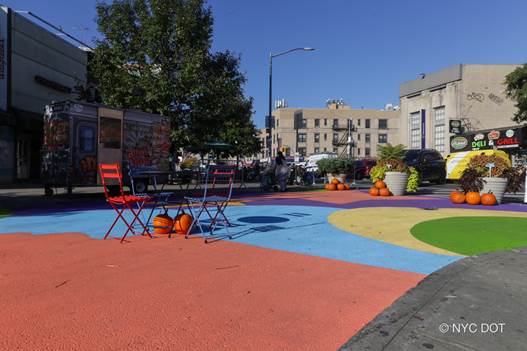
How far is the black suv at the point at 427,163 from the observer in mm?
21250

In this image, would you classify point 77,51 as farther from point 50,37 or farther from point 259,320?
point 259,320

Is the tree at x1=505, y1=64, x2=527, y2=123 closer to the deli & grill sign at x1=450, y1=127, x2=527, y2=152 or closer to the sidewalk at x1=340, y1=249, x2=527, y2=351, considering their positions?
the deli & grill sign at x1=450, y1=127, x2=527, y2=152

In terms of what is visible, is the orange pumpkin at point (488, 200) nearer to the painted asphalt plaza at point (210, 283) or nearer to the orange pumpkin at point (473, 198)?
the orange pumpkin at point (473, 198)

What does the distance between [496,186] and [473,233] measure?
18.5ft

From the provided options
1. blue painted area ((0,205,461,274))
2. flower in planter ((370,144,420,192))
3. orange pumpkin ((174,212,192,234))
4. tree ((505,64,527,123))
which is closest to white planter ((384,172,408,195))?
flower in planter ((370,144,420,192))

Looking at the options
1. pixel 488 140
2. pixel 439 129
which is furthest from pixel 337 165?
pixel 439 129

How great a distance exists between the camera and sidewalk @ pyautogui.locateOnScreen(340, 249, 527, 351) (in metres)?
2.78

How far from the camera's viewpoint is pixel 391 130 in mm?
103812

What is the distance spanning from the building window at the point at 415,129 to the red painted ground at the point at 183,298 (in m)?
50.1

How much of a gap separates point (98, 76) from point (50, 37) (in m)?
8.15

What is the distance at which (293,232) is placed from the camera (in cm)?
710

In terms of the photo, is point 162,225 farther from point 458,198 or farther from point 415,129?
point 415,129

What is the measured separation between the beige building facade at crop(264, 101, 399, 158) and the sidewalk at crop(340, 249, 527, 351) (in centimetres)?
9834

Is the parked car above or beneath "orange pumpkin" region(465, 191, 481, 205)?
above
